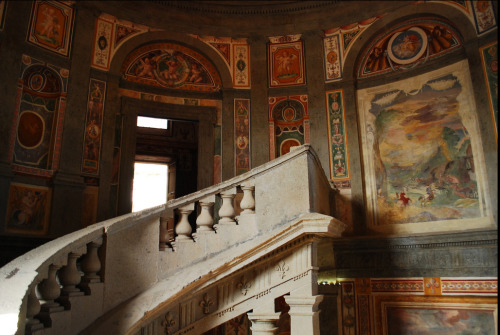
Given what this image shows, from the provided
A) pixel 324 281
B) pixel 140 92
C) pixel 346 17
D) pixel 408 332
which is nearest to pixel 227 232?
pixel 324 281

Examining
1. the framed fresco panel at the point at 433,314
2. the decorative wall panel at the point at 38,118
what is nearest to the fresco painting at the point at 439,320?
the framed fresco panel at the point at 433,314

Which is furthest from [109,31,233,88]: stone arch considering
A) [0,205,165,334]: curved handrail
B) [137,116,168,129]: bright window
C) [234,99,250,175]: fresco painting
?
[0,205,165,334]: curved handrail

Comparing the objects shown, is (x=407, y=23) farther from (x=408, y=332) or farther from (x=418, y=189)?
(x=408, y=332)

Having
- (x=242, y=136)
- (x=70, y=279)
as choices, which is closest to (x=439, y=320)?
(x=242, y=136)

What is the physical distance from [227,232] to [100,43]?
5.57 metres

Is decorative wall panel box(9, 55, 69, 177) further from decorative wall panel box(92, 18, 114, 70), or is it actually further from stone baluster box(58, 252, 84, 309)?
stone baluster box(58, 252, 84, 309)

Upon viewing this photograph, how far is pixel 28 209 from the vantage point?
6836 mm

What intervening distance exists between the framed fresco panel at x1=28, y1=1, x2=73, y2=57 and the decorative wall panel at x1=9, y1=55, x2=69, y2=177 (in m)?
0.39

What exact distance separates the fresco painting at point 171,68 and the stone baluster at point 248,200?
4.86 m

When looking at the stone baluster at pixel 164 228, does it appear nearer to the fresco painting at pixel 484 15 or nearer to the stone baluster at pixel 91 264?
the stone baluster at pixel 91 264

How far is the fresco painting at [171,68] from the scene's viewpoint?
28.3 ft

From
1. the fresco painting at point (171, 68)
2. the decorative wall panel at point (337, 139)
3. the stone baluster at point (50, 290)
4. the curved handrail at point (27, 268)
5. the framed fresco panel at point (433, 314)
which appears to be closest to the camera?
the curved handrail at point (27, 268)

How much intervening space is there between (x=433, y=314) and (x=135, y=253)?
5.39 meters

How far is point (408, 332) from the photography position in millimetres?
7059
